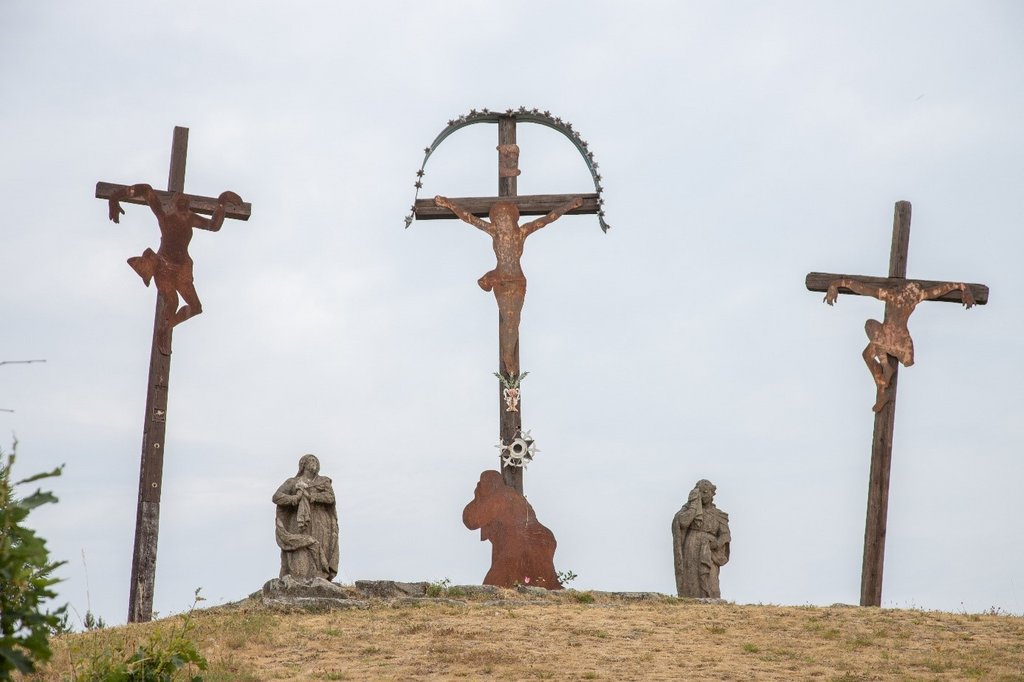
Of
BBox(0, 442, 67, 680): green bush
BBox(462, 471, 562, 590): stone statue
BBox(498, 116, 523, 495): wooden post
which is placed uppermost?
BBox(498, 116, 523, 495): wooden post

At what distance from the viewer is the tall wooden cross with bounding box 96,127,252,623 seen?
16.5 meters

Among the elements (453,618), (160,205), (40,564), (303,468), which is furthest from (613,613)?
Answer: (40,564)

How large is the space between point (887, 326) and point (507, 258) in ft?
15.9

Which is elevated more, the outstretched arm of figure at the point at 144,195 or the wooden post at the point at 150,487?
the outstretched arm of figure at the point at 144,195

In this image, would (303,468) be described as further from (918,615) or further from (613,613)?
(918,615)

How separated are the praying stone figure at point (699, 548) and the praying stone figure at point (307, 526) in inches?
164

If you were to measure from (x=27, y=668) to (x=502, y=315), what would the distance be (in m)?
13.1

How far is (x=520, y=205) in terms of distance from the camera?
18500 mm

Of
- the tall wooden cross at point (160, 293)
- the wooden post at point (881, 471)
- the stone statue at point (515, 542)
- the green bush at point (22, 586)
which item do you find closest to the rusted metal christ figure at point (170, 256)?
the tall wooden cross at point (160, 293)

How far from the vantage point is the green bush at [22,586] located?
5.25 m

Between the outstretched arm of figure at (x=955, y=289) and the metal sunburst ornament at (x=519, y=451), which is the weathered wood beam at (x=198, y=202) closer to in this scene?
the metal sunburst ornament at (x=519, y=451)

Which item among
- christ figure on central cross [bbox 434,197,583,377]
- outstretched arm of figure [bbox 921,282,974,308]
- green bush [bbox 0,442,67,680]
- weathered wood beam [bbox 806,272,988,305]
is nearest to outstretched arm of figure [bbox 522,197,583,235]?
christ figure on central cross [bbox 434,197,583,377]

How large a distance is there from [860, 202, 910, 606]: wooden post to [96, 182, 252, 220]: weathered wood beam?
812cm

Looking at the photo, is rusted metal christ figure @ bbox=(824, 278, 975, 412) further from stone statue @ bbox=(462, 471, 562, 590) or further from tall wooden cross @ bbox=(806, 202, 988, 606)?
stone statue @ bbox=(462, 471, 562, 590)
